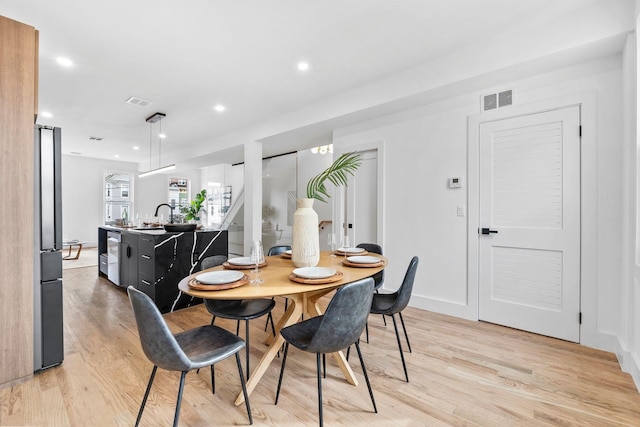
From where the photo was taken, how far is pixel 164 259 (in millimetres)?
3322

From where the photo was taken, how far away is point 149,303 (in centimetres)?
124

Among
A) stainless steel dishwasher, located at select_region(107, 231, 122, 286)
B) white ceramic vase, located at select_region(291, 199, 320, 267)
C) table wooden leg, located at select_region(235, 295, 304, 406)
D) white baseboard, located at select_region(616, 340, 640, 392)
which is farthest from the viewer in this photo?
stainless steel dishwasher, located at select_region(107, 231, 122, 286)

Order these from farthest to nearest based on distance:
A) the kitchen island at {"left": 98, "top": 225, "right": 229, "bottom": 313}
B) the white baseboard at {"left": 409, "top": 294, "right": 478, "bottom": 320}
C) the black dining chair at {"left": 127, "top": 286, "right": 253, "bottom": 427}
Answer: the kitchen island at {"left": 98, "top": 225, "right": 229, "bottom": 313}
the white baseboard at {"left": 409, "top": 294, "right": 478, "bottom": 320}
the black dining chair at {"left": 127, "top": 286, "right": 253, "bottom": 427}

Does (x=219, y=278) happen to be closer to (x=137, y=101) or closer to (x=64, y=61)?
(x=64, y=61)

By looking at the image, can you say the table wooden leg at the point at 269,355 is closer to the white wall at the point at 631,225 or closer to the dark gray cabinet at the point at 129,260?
the white wall at the point at 631,225

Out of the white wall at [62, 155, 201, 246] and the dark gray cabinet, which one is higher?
the white wall at [62, 155, 201, 246]

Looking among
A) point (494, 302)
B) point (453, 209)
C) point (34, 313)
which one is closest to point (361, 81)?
point (453, 209)

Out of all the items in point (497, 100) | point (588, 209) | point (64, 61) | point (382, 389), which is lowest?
point (382, 389)

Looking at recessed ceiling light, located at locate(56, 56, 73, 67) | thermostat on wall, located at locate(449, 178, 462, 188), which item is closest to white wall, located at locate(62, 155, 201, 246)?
recessed ceiling light, located at locate(56, 56, 73, 67)

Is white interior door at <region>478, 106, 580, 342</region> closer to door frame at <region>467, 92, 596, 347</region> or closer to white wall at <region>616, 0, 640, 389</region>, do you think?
door frame at <region>467, 92, 596, 347</region>

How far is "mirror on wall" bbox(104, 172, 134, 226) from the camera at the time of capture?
869 centimetres

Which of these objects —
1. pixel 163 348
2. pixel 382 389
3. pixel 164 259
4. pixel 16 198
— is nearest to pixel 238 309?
pixel 163 348

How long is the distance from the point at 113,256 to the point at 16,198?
283 centimetres

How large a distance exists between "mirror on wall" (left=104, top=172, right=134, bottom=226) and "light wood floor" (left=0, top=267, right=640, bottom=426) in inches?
288
